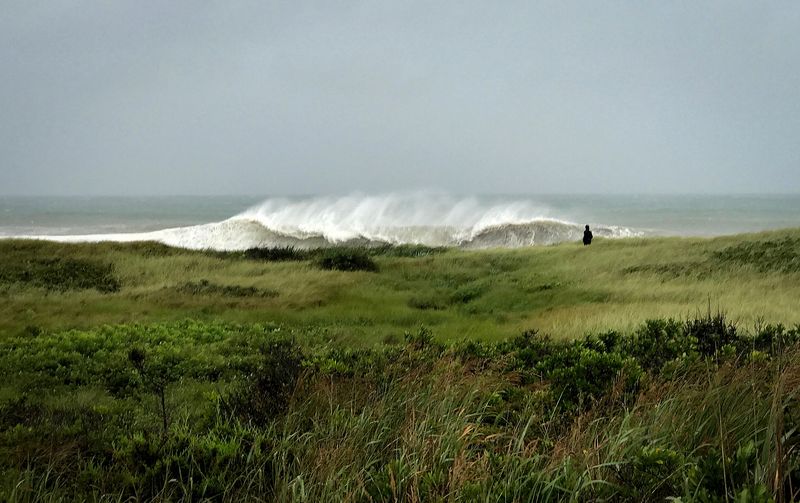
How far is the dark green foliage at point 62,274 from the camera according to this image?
59.9ft

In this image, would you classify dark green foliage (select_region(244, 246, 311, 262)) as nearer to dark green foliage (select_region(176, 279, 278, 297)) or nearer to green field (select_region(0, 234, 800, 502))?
dark green foliage (select_region(176, 279, 278, 297))

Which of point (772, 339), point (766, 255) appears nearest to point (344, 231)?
point (766, 255)

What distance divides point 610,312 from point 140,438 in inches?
412

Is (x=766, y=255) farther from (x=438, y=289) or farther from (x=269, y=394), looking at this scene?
(x=269, y=394)

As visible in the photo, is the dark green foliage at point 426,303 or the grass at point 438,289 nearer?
the grass at point 438,289

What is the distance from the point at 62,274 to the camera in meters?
19.5

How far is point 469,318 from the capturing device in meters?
13.4

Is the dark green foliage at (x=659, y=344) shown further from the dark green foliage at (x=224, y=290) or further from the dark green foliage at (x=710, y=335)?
the dark green foliage at (x=224, y=290)

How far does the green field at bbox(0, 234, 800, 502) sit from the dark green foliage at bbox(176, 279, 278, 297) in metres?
1.62

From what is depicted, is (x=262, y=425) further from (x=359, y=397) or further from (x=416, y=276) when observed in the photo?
(x=416, y=276)

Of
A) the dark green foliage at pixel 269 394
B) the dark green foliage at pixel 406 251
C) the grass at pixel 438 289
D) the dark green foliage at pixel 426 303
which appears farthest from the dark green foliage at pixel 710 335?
the dark green foliage at pixel 406 251

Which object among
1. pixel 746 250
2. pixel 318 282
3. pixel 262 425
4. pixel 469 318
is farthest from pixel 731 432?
pixel 746 250

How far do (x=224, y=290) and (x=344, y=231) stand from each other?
32.0 m

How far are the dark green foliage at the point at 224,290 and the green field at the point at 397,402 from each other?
1623 millimetres
